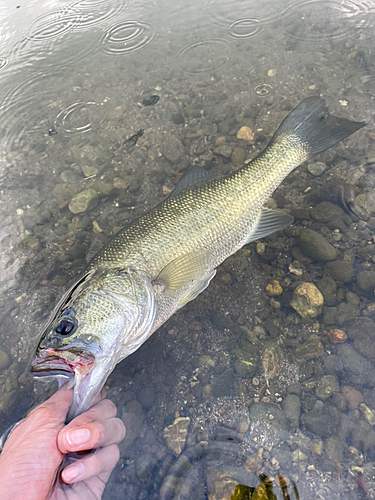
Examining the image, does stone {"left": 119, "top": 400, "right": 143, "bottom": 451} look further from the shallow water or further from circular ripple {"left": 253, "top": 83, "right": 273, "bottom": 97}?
circular ripple {"left": 253, "top": 83, "right": 273, "bottom": 97}

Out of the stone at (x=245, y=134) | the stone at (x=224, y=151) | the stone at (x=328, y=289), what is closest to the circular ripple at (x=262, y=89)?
the stone at (x=245, y=134)

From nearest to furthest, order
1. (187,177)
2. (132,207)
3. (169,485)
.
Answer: (169,485) < (187,177) < (132,207)

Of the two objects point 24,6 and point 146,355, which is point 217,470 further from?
point 24,6

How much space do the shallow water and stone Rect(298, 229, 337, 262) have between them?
8cm

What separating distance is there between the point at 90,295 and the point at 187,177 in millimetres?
1770

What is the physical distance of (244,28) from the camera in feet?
19.5

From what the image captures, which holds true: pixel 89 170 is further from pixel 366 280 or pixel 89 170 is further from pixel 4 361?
pixel 366 280

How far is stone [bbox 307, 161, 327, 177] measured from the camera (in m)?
4.10

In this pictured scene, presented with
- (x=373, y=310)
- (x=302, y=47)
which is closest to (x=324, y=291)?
(x=373, y=310)

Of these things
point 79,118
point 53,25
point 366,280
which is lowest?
point 366,280

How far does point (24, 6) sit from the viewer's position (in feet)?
24.4

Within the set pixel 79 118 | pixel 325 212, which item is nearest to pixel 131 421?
pixel 325 212

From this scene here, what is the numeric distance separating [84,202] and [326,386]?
3.73 metres

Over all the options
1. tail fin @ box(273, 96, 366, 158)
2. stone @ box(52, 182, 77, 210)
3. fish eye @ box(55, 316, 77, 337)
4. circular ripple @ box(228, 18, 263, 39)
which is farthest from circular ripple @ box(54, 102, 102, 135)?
fish eye @ box(55, 316, 77, 337)
